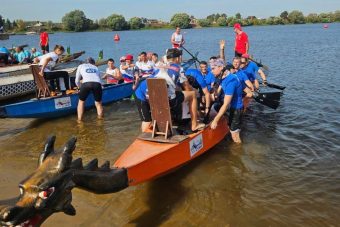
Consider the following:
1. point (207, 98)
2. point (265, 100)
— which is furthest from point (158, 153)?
point (265, 100)

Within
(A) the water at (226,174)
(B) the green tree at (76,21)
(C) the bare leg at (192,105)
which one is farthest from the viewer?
(B) the green tree at (76,21)

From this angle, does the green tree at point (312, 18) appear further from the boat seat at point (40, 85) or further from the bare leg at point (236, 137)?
the bare leg at point (236, 137)

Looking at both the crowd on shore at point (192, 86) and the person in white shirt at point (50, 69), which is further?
the person in white shirt at point (50, 69)

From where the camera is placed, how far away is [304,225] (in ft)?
15.5

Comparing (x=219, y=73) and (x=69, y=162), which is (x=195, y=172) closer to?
(x=219, y=73)

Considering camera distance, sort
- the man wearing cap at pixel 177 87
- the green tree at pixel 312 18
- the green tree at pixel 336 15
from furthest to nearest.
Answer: the green tree at pixel 312 18 < the green tree at pixel 336 15 < the man wearing cap at pixel 177 87

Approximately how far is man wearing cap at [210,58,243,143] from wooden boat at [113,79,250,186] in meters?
0.55

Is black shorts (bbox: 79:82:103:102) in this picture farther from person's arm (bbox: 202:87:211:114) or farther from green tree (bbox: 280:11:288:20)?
green tree (bbox: 280:11:288:20)

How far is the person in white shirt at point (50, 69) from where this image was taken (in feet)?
32.5

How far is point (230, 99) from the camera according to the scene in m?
6.76

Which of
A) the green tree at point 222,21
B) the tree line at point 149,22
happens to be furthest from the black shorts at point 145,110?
the green tree at point 222,21

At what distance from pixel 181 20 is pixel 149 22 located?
528 inches

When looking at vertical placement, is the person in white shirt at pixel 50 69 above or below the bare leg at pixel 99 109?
above

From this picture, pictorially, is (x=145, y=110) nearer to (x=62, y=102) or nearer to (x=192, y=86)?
(x=192, y=86)
